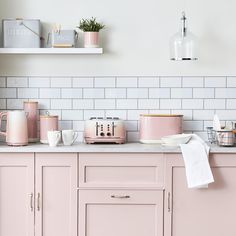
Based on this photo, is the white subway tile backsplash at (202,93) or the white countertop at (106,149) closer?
the white countertop at (106,149)

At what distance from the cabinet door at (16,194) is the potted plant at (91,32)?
3.06 feet

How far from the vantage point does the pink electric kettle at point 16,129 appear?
3.77m

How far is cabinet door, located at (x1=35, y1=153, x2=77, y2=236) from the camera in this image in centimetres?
364

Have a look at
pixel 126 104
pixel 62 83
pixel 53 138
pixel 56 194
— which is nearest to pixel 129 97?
pixel 126 104

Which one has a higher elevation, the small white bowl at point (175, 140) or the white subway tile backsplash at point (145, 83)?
the white subway tile backsplash at point (145, 83)

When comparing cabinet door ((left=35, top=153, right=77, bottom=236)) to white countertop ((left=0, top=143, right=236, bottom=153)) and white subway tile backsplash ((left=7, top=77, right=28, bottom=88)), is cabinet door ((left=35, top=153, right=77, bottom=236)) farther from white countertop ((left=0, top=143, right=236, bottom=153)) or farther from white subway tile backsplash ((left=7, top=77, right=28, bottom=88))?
white subway tile backsplash ((left=7, top=77, right=28, bottom=88))

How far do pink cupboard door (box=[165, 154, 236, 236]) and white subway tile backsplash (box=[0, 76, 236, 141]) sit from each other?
59 cm

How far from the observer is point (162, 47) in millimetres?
4105

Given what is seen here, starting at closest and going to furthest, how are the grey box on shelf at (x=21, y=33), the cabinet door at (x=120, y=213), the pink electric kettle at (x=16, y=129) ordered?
1. the cabinet door at (x=120, y=213)
2. the pink electric kettle at (x=16, y=129)
3. the grey box on shelf at (x=21, y=33)

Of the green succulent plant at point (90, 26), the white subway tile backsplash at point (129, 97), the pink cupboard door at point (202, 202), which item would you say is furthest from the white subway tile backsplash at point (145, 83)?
the pink cupboard door at point (202, 202)

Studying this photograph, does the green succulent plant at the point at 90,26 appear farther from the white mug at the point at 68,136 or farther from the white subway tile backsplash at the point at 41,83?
the white mug at the point at 68,136

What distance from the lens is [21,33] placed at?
4012 millimetres

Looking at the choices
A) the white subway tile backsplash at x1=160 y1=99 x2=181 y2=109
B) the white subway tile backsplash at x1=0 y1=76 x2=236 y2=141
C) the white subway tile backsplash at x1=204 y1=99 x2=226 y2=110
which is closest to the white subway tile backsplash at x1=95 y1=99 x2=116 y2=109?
the white subway tile backsplash at x1=0 y1=76 x2=236 y2=141

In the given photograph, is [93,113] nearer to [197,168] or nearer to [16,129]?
[16,129]
